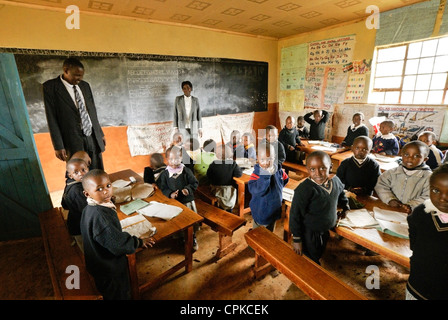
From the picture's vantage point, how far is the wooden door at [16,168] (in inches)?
97.8

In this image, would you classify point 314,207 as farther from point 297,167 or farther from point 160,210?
point 297,167

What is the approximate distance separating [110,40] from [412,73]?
20.2 ft

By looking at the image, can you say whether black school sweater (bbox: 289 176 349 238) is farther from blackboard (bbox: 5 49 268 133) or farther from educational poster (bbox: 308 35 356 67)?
educational poster (bbox: 308 35 356 67)

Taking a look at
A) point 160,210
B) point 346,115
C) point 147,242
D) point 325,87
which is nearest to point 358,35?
→ point 325,87

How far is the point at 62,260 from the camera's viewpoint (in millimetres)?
1885

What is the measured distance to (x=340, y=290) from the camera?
149cm

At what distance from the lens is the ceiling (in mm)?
3814

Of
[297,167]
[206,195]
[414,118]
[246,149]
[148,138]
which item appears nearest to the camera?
[206,195]

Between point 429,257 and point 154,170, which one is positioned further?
point 154,170

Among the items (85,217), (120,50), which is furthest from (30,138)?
(120,50)

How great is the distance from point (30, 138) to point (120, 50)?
104 inches

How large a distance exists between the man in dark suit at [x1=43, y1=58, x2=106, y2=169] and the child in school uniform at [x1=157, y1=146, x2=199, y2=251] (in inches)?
50.1

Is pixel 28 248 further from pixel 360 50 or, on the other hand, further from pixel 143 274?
pixel 360 50

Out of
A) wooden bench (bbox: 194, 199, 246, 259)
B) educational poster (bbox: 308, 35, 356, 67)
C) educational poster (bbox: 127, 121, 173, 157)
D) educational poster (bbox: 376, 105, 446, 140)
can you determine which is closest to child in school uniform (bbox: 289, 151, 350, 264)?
wooden bench (bbox: 194, 199, 246, 259)
